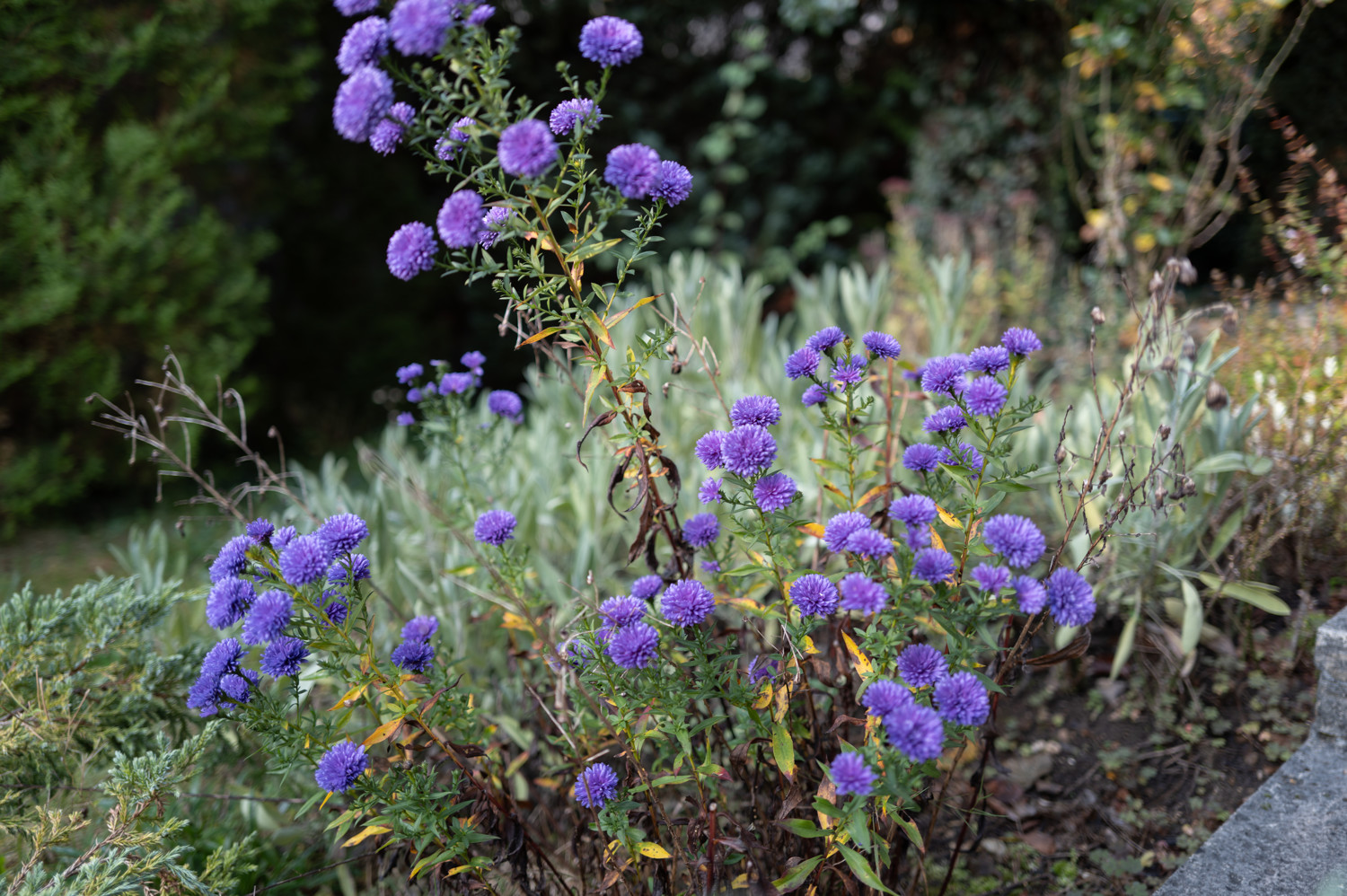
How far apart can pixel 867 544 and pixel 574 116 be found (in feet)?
2.45

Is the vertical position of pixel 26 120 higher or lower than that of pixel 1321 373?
higher

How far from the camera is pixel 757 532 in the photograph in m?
1.30

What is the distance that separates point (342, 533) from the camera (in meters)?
1.27

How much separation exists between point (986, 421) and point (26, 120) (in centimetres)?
382

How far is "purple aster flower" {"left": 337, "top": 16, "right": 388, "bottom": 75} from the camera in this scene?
1.12 meters

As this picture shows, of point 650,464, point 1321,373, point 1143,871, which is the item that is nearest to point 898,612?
point 650,464

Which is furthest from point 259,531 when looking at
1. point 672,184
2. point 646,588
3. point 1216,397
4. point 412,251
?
point 1216,397

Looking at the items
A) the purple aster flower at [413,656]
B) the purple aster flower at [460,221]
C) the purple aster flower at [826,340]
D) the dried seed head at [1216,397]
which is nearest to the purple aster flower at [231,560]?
the purple aster flower at [413,656]

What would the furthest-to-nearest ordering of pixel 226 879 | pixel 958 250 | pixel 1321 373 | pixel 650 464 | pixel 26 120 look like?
pixel 958 250
pixel 26 120
pixel 1321 373
pixel 650 464
pixel 226 879

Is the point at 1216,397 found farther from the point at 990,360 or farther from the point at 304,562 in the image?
the point at 304,562

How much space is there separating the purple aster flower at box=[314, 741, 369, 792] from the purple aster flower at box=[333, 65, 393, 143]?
34.0 inches

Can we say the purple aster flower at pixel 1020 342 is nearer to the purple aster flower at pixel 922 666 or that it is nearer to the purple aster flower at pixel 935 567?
the purple aster flower at pixel 935 567

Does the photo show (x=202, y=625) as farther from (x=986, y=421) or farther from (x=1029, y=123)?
(x=1029, y=123)

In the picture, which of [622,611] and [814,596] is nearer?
[814,596]
